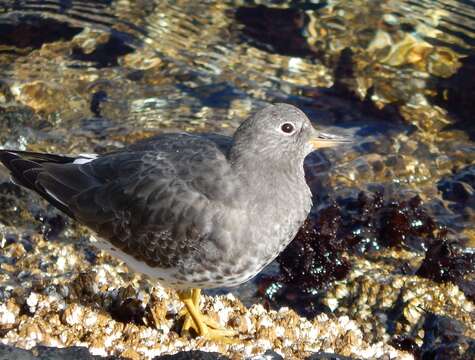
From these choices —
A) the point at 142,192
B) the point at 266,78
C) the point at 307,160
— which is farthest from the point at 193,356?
the point at 266,78

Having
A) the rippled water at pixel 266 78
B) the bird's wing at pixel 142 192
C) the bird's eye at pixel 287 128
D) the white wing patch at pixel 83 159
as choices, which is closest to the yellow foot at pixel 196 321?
the bird's wing at pixel 142 192

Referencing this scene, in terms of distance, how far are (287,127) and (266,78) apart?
13.1 ft

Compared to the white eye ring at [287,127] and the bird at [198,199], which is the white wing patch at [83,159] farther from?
the white eye ring at [287,127]

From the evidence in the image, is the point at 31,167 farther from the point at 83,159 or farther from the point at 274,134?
the point at 274,134

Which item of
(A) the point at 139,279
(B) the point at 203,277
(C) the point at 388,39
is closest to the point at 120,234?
(B) the point at 203,277

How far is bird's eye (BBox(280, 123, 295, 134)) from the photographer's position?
486cm

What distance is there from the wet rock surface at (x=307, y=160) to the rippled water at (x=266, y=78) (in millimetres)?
22

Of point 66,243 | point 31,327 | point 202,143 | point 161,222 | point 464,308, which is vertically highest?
point 202,143

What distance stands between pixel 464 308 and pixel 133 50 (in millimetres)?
5049

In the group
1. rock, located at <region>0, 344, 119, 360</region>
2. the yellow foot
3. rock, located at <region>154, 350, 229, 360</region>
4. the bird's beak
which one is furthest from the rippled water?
rock, located at <region>0, 344, 119, 360</region>

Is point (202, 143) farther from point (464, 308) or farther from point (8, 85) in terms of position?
point (8, 85)

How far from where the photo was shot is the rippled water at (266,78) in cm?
763

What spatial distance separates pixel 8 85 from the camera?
8156 millimetres

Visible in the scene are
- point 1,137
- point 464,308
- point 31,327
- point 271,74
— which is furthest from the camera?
point 271,74
